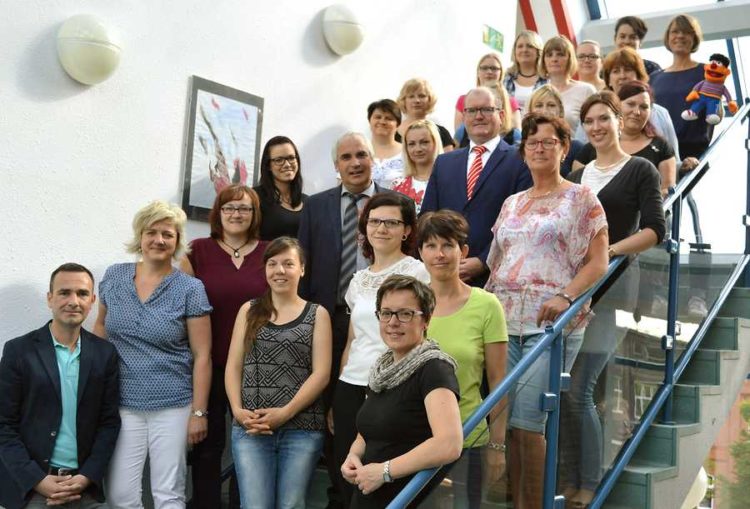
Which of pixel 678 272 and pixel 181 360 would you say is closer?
pixel 181 360

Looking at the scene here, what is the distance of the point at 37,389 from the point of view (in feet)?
11.6

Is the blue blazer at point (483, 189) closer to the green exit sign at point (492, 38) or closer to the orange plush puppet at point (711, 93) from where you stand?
the orange plush puppet at point (711, 93)

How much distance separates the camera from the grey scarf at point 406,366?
105 inches

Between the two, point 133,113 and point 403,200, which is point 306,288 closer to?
point 403,200

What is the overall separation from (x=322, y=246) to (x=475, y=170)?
71 cm

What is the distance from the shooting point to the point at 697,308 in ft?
14.6

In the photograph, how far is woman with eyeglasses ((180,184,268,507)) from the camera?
3967mm

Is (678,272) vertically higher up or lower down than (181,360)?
higher up

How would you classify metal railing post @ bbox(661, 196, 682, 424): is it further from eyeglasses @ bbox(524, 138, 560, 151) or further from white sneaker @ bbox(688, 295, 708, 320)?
eyeglasses @ bbox(524, 138, 560, 151)

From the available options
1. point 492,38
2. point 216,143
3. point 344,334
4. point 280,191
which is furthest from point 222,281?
point 492,38

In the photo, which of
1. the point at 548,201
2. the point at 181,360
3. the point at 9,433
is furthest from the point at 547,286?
the point at 9,433

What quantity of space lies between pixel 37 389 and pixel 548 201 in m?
1.99

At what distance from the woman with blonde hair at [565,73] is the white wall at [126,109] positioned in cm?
124

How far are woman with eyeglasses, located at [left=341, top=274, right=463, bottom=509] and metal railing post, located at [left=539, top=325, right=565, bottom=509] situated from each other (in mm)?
574
